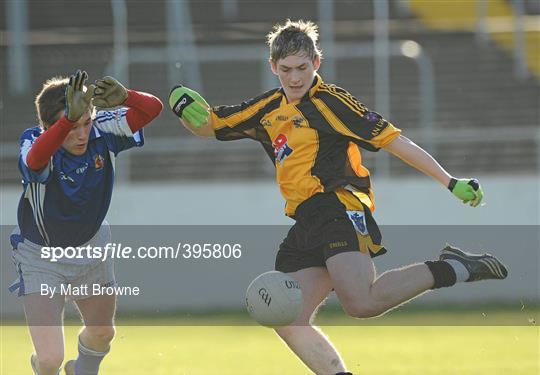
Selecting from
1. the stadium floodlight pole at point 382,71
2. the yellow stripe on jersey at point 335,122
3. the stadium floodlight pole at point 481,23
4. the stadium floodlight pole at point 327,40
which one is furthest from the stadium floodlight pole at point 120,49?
the yellow stripe on jersey at point 335,122

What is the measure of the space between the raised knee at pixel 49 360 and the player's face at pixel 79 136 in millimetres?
974

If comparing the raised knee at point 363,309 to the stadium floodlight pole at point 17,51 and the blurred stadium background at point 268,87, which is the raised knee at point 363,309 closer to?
the blurred stadium background at point 268,87

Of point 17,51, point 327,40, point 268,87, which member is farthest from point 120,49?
point 327,40

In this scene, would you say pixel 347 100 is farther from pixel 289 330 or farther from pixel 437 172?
pixel 289 330

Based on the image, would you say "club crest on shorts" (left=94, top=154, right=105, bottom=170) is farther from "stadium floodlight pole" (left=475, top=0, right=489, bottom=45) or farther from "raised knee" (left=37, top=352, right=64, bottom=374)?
"stadium floodlight pole" (left=475, top=0, right=489, bottom=45)

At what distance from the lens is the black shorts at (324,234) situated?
19.1ft

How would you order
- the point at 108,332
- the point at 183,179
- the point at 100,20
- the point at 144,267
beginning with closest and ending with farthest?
the point at 108,332
the point at 144,267
the point at 183,179
the point at 100,20

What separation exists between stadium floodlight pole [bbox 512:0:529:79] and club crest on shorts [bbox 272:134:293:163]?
25.7ft

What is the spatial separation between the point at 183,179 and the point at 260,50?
213 cm

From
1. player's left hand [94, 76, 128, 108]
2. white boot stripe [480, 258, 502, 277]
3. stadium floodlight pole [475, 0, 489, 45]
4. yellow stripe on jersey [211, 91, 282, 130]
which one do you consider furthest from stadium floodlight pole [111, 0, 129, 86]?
white boot stripe [480, 258, 502, 277]

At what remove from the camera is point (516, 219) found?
1130cm

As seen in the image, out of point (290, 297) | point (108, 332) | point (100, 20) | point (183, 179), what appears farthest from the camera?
point (100, 20)

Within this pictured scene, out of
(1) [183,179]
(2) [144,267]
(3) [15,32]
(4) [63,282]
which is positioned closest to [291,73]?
(4) [63,282]

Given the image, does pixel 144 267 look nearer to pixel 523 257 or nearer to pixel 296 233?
pixel 523 257
